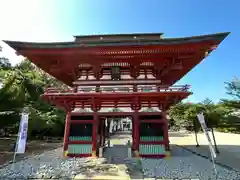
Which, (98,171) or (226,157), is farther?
(226,157)

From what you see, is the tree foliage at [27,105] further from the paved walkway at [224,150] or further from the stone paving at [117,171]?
the paved walkway at [224,150]

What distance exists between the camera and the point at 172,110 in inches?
1703

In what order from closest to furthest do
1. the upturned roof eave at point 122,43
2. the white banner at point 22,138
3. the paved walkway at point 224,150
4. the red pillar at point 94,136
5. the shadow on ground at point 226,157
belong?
the white banner at point 22,138 < the shadow on ground at point 226,157 < the upturned roof eave at point 122,43 < the paved walkway at point 224,150 < the red pillar at point 94,136

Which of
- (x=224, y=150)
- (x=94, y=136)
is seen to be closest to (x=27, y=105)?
(x=94, y=136)

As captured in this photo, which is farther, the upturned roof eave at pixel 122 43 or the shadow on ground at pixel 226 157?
the upturned roof eave at pixel 122 43

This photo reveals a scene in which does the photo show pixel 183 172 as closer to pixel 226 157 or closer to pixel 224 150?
pixel 226 157

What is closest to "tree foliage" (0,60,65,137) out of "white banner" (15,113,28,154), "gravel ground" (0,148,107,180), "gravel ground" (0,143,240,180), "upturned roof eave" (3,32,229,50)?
"upturned roof eave" (3,32,229,50)

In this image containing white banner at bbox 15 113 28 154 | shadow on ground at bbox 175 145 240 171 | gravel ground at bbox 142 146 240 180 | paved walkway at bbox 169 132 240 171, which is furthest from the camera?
paved walkway at bbox 169 132 240 171

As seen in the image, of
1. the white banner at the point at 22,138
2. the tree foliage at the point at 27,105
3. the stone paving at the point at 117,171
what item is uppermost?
the tree foliage at the point at 27,105

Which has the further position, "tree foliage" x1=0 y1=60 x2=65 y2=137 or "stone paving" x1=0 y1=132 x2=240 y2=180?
"tree foliage" x1=0 y1=60 x2=65 y2=137

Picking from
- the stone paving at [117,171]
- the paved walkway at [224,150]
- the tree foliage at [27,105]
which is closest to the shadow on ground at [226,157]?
the paved walkway at [224,150]

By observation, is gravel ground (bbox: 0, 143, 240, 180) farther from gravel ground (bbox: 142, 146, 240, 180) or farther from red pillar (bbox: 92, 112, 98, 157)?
red pillar (bbox: 92, 112, 98, 157)

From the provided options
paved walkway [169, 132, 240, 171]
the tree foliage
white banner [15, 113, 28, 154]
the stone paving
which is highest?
the tree foliage

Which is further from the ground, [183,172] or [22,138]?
[22,138]
